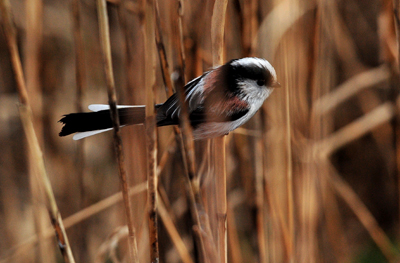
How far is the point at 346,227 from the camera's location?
166cm

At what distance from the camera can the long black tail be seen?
0.52 meters

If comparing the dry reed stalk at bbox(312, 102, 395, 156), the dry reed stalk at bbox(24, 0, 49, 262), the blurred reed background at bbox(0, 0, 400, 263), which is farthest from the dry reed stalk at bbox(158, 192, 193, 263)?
the dry reed stalk at bbox(312, 102, 395, 156)

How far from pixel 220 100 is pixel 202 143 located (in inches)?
10.0

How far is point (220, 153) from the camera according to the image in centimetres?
61

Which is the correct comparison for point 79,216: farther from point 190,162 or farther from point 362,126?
point 362,126

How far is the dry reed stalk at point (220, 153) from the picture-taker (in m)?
0.54

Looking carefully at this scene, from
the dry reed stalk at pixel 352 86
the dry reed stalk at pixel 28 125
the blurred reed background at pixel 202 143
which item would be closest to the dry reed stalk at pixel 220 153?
the blurred reed background at pixel 202 143

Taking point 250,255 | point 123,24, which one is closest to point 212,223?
point 123,24

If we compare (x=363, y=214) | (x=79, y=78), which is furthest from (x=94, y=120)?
(x=363, y=214)

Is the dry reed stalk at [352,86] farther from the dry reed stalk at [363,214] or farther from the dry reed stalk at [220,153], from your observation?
the dry reed stalk at [220,153]

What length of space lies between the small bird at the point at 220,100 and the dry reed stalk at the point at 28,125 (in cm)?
12

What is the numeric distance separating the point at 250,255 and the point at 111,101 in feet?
3.38

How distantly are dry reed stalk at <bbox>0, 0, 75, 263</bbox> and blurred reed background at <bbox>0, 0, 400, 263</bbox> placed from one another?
0.01 m

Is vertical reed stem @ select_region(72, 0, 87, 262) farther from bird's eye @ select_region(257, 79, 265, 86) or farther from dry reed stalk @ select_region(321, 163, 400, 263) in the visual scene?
dry reed stalk @ select_region(321, 163, 400, 263)
